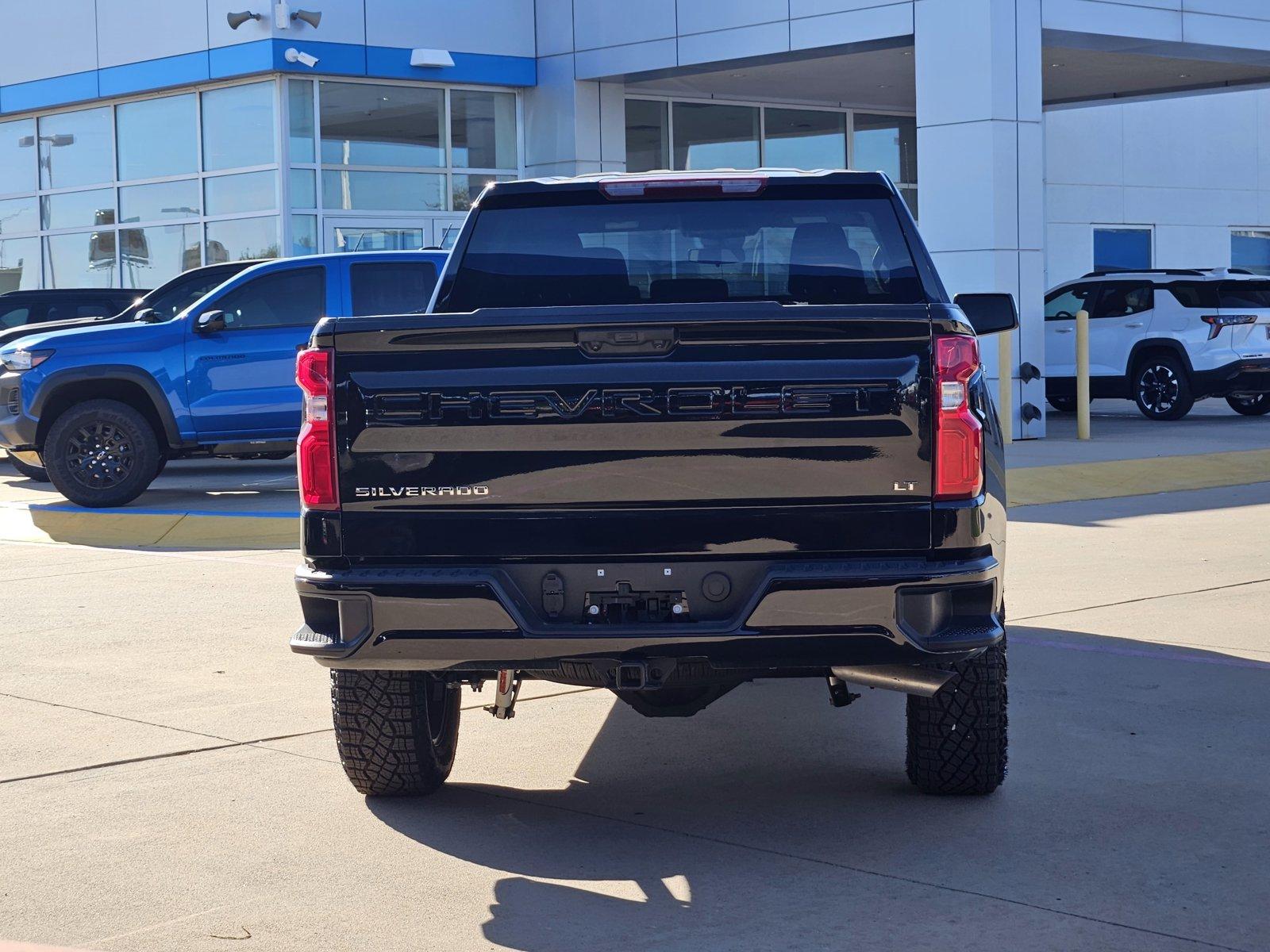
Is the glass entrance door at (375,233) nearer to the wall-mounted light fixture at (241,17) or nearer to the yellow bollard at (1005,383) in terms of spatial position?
the wall-mounted light fixture at (241,17)

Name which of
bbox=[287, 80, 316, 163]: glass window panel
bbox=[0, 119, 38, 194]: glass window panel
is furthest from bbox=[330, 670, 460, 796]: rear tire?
bbox=[0, 119, 38, 194]: glass window panel

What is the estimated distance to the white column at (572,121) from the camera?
2348 centimetres

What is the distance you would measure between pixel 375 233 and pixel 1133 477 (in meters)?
11.7

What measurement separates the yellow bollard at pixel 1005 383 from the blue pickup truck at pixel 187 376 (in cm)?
637

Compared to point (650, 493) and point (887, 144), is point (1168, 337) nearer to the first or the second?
point (887, 144)

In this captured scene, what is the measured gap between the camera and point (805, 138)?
26.9m

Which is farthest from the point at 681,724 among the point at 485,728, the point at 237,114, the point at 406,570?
the point at 237,114

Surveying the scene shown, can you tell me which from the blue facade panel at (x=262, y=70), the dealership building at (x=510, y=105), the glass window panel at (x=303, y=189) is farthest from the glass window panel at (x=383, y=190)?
the blue facade panel at (x=262, y=70)

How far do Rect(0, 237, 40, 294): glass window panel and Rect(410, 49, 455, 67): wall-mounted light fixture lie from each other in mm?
7380

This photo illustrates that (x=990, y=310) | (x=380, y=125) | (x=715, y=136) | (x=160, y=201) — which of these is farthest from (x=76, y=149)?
(x=990, y=310)

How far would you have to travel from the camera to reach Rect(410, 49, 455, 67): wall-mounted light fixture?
22.6 metres

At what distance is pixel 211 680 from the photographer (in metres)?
7.27

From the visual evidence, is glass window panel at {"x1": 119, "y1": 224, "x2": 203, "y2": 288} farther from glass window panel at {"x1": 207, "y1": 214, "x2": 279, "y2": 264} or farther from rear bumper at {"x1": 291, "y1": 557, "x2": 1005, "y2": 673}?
rear bumper at {"x1": 291, "y1": 557, "x2": 1005, "y2": 673}

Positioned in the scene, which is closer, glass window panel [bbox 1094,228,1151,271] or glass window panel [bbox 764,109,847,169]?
glass window panel [bbox 764,109,847,169]
